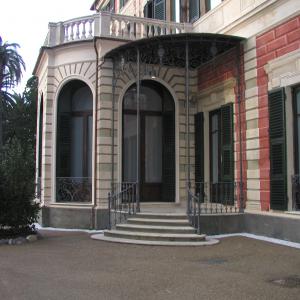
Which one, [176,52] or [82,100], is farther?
[82,100]

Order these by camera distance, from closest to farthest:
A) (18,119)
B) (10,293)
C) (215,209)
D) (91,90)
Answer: (10,293)
(215,209)
(91,90)
(18,119)

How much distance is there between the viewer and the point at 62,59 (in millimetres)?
15625

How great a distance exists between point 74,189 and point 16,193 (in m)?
3.31

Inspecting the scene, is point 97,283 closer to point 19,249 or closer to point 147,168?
point 19,249

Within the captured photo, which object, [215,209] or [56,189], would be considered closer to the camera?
[215,209]

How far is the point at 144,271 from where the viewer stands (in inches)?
321

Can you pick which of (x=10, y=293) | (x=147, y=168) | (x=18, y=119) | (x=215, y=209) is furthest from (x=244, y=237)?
(x=18, y=119)

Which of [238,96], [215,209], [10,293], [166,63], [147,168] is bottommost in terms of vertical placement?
[10,293]

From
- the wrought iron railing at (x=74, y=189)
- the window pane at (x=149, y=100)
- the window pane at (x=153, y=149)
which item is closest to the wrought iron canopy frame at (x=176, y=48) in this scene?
the window pane at (x=149, y=100)

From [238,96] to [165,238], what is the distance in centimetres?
453

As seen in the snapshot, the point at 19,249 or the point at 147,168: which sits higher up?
the point at 147,168

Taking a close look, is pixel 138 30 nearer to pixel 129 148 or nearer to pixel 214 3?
pixel 214 3

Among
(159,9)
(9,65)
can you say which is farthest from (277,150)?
(9,65)

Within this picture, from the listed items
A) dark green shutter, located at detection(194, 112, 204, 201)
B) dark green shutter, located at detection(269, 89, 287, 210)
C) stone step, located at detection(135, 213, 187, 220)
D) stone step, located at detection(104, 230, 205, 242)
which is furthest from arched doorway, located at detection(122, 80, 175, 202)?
dark green shutter, located at detection(269, 89, 287, 210)
